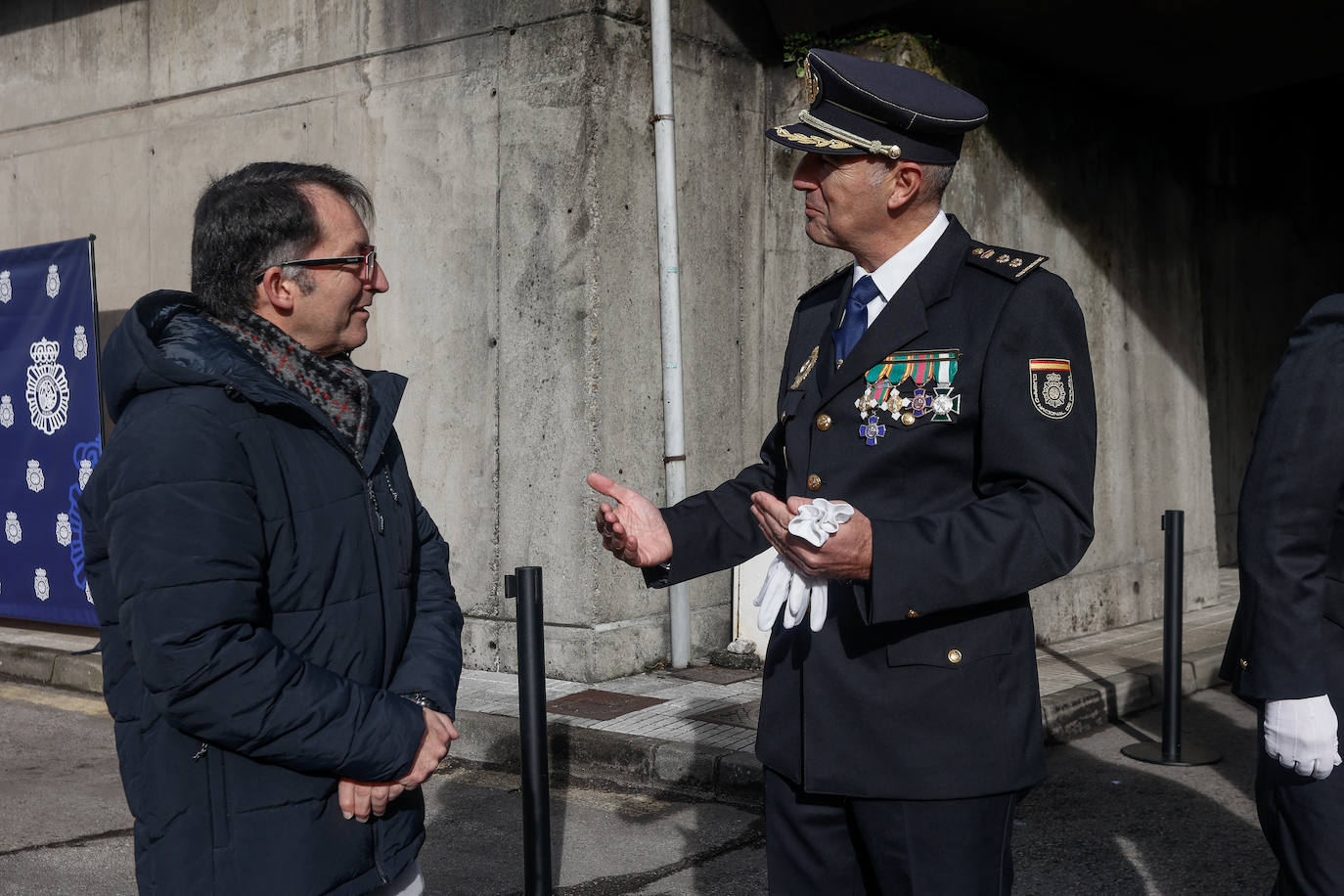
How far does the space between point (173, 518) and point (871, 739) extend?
120 cm

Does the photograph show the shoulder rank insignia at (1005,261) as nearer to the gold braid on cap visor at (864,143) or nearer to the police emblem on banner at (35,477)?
the gold braid on cap visor at (864,143)

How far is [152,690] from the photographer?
80.7 inches

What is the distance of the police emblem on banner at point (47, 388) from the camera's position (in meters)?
7.83

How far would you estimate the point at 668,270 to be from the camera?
22.4ft

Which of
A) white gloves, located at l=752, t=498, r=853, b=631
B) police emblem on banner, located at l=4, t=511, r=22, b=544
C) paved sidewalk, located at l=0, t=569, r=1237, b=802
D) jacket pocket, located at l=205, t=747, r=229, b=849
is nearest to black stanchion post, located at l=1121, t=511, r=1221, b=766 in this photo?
paved sidewalk, located at l=0, t=569, r=1237, b=802

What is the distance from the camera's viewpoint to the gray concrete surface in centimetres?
431

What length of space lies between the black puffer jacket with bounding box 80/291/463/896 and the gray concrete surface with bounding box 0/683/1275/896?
2266 mm

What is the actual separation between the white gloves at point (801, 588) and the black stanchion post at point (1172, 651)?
12.4ft

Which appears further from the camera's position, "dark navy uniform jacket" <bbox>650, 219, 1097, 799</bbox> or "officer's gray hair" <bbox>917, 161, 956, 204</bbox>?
"officer's gray hair" <bbox>917, 161, 956, 204</bbox>

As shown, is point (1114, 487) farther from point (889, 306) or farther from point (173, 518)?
point (173, 518)

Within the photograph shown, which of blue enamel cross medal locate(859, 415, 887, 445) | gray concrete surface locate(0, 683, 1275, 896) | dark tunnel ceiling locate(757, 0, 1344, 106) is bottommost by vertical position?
gray concrete surface locate(0, 683, 1275, 896)

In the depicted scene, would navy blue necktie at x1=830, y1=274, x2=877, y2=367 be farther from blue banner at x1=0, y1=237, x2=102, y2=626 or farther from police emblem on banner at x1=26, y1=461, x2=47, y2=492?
police emblem on banner at x1=26, y1=461, x2=47, y2=492

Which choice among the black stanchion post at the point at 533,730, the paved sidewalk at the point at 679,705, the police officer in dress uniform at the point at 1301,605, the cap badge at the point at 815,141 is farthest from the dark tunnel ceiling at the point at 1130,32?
the police officer in dress uniform at the point at 1301,605

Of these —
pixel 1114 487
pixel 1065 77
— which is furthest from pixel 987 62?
pixel 1114 487
